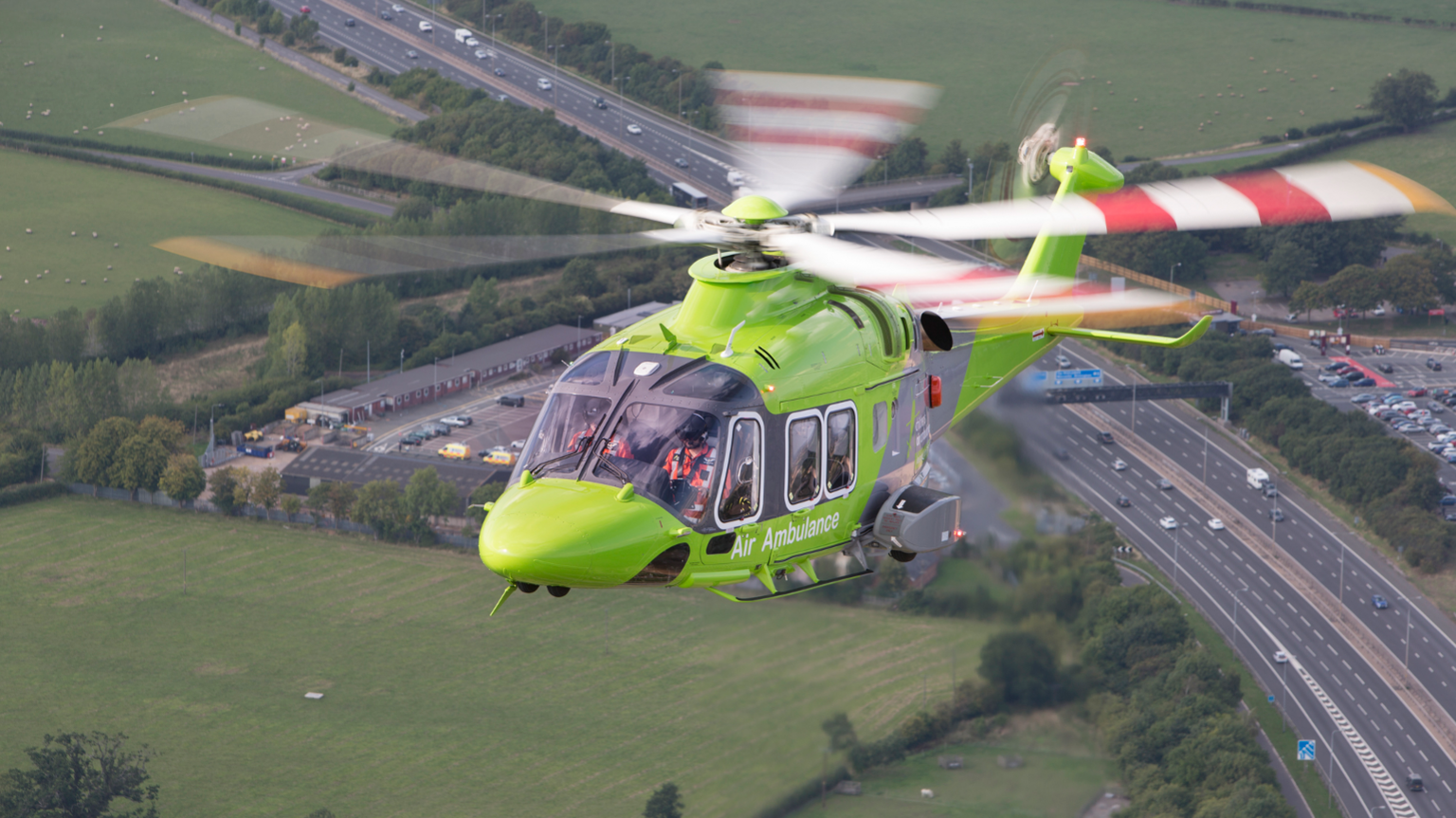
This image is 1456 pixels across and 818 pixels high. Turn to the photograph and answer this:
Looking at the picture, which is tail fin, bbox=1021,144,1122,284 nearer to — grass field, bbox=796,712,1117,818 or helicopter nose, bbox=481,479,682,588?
helicopter nose, bbox=481,479,682,588

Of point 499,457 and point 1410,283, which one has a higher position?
point 1410,283

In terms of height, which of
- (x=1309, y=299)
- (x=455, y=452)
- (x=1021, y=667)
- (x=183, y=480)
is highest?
(x=1309, y=299)

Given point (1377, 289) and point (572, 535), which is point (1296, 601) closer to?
point (1377, 289)

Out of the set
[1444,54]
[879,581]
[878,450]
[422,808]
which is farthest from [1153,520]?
[1444,54]

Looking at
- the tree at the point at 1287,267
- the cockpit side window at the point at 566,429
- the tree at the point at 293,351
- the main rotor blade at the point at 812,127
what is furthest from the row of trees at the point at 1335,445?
the cockpit side window at the point at 566,429

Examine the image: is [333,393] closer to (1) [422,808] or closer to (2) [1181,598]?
(1) [422,808]

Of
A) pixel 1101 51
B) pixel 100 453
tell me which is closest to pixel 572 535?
pixel 100 453
